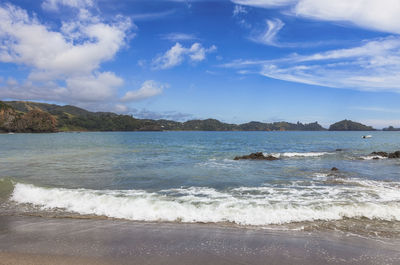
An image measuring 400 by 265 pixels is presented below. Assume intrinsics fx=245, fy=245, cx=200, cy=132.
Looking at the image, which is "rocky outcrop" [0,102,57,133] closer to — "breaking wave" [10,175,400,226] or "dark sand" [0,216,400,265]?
"breaking wave" [10,175,400,226]

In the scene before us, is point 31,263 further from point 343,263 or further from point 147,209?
point 343,263

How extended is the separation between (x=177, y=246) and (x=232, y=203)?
200 inches

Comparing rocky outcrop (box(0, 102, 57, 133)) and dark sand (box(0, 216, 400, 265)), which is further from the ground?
rocky outcrop (box(0, 102, 57, 133))

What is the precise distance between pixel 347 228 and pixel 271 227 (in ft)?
8.97

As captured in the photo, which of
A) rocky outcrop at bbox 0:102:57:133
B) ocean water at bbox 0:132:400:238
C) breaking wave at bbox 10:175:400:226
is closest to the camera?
ocean water at bbox 0:132:400:238

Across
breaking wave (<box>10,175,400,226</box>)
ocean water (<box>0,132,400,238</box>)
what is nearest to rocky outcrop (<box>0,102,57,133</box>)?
ocean water (<box>0,132,400,238</box>)

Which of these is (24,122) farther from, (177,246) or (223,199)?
(177,246)

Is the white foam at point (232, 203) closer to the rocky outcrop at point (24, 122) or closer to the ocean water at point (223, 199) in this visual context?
the ocean water at point (223, 199)

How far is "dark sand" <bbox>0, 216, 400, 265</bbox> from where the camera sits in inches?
254

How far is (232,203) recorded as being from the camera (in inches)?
464

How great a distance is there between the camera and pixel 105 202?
12062mm

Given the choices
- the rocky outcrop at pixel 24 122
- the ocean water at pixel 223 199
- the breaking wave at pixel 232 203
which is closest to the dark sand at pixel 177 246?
the ocean water at pixel 223 199

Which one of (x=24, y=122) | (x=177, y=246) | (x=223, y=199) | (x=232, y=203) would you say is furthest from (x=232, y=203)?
(x=24, y=122)

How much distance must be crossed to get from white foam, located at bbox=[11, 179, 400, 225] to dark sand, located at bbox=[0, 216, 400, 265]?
1.28m
